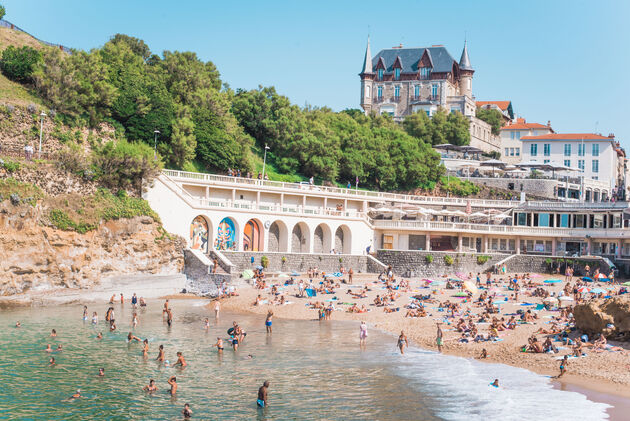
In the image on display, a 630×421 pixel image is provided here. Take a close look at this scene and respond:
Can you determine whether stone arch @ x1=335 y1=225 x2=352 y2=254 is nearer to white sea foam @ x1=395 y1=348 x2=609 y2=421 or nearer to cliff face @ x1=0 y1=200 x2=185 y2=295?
cliff face @ x1=0 y1=200 x2=185 y2=295

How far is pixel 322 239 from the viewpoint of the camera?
2391 inches

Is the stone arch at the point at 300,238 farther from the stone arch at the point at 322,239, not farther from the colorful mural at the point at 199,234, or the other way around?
the colorful mural at the point at 199,234

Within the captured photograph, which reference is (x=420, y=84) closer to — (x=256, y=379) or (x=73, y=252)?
(x=73, y=252)

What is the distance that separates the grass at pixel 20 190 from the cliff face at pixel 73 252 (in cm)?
56

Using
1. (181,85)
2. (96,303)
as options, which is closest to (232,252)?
(96,303)

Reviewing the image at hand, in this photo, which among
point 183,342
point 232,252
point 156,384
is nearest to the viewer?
point 156,384

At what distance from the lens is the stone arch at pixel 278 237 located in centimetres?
5681

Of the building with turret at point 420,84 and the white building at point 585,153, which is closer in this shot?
the white building at point 585,153

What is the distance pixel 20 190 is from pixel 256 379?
2440cm

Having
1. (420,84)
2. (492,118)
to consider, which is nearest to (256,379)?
(420,84)

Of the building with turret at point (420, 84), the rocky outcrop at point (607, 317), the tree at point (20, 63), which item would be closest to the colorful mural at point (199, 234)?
the tree at point (20, 63)

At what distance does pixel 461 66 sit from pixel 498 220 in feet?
177

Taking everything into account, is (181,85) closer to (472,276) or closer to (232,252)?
(232,252)

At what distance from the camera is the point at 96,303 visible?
140 ft
